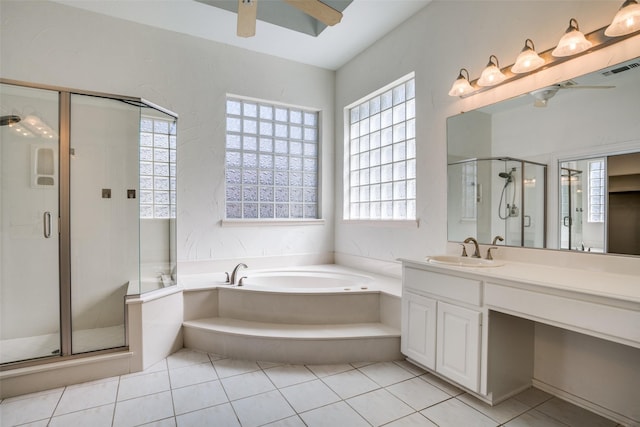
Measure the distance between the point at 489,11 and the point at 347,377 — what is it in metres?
2.81

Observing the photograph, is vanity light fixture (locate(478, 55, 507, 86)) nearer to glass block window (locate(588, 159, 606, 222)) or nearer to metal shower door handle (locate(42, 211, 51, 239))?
glass block window (locate(588, 159, 606, 222))

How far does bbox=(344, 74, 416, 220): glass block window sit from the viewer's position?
327 cm

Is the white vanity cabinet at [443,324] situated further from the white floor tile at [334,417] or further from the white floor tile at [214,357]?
the white floor tile at [214,357]

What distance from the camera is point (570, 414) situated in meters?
1.77

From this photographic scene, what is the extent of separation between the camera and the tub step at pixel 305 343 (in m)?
2.39

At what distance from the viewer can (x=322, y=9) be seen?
6.13 feet

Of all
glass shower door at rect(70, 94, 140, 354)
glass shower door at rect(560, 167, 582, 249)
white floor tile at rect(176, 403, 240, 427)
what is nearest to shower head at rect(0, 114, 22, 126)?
glass shower door at rect(70, 94, 140, 354)

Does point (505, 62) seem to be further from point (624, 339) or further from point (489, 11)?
point (624, 339)

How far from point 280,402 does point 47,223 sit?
7.14 ft

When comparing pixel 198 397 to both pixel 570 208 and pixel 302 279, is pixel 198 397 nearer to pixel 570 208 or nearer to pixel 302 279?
A: pixel 302 279

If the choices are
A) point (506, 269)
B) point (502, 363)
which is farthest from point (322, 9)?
point (502, 363)

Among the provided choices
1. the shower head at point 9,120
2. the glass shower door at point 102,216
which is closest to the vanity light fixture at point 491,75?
the glass shower door at point 102,216

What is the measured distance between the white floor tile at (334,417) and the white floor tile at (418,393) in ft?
1.12

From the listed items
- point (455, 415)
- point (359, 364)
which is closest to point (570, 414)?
point (455, 415)
